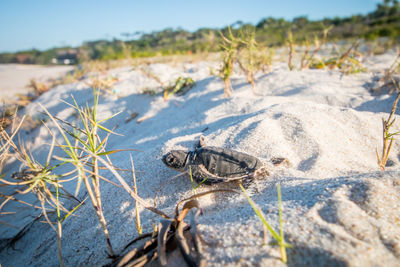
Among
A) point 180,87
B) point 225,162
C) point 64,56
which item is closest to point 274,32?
point 180,87

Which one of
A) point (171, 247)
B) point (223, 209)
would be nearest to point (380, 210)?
point (223, 209)

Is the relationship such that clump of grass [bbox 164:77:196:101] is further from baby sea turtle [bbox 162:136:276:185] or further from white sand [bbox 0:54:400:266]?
baby sea turtle [bbox 162:136:276:185]

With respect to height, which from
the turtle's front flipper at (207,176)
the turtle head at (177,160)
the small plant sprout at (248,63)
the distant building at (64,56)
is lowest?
the turtle's front flipper at (207,176)

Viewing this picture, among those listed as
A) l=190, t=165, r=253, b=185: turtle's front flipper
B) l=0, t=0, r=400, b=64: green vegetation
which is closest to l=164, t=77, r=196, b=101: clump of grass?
l=190, t=165, r=253, b=185: turtle's front flipper

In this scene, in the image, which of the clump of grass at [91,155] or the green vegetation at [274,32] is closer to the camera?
the clump of grass at [91,155]

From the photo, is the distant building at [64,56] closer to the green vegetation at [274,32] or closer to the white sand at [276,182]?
the green vegetation at [274,32]

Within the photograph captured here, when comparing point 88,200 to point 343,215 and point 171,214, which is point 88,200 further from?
point 343,215

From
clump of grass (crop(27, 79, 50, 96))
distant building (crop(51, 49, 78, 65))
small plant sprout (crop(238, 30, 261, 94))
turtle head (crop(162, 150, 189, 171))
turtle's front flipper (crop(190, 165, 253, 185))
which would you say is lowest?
turtle's front flipper (crop(190, 165, 253, 185))

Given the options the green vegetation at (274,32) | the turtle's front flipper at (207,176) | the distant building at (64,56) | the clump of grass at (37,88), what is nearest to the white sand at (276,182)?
the turtle's front flipper at (207,176)
